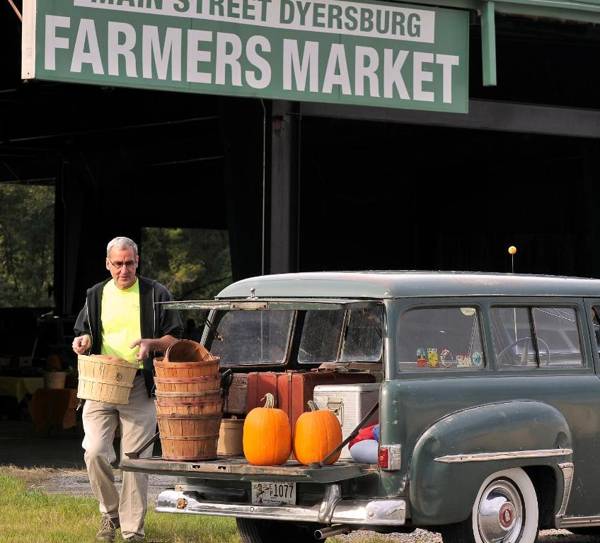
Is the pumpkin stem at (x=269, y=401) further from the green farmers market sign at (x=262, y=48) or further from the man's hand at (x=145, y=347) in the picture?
the green farmers market sign at (x=262, y=48)

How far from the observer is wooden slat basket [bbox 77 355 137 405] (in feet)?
31.6

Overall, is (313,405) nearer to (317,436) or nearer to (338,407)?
(338,407)

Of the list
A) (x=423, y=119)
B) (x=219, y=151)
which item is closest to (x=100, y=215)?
(x=219, y=151)

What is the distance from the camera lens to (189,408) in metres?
8.55

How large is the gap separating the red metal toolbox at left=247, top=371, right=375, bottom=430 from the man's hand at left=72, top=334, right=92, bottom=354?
1.34 m

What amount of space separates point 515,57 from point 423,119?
6.10 metres

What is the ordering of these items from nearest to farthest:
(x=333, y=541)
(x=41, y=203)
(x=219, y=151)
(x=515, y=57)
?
(x=333, y=541)
(x=515, y=57)
(x=219, y=151)
(x=41, y=203)

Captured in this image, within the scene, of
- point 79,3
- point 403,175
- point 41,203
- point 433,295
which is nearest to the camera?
point 433,295

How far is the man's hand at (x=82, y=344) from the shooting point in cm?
970

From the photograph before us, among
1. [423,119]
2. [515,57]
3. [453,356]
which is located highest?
[515,57]

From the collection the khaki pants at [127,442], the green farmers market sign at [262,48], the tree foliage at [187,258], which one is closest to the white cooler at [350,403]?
the khaki pants at [127,442]

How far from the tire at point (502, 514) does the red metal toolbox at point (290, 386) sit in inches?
45.6

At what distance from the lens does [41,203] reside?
68.6m

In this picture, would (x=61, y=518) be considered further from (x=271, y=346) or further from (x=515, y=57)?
(x=515, y=57)
